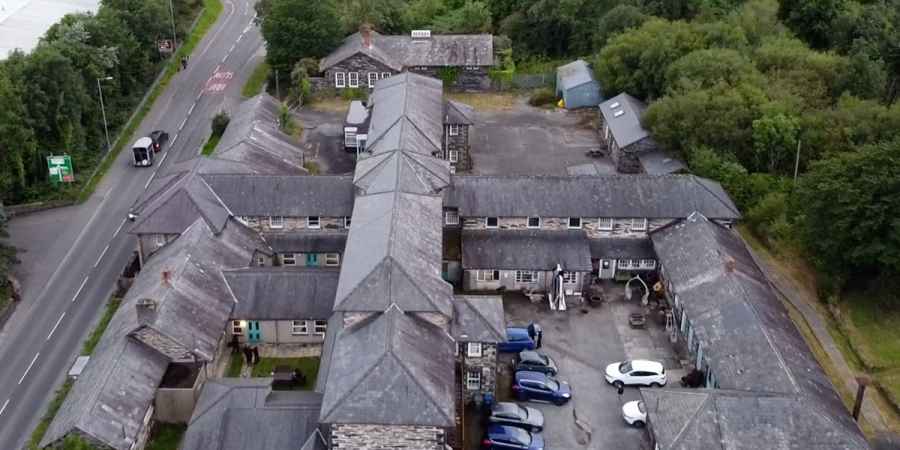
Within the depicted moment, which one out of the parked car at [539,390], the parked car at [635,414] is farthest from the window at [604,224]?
the parked car at [635,414]

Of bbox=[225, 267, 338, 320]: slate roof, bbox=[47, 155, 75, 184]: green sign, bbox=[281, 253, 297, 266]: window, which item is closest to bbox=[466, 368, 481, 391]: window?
bbox=[225, 267, 338, 320]: slate roof

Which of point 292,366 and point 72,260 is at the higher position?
point 72,260

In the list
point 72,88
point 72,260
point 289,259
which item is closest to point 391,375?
point 289,259

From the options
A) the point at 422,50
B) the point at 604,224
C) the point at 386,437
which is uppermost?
the point at 422,50

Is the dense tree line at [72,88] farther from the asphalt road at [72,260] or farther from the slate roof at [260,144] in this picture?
the slate roof at [260,144]

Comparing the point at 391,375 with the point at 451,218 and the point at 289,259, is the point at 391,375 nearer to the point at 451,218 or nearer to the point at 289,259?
the point at 451,218

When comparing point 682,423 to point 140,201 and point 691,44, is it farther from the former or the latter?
point 691,44
